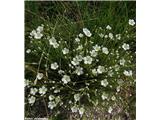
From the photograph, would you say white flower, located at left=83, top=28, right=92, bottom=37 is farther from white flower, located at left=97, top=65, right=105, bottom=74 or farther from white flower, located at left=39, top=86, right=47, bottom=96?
white flower, located at left=39, top=86, right=47, bottom=96

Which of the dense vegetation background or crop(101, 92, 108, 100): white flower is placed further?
the dense vegetation background

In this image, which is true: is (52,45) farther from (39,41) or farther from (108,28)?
(108,28)

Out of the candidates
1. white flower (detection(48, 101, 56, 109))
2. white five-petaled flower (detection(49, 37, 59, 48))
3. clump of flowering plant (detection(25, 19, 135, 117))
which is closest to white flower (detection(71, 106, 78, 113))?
clump of flowering plant (detection(25, 19, 135, 117))

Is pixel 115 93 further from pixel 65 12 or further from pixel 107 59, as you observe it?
pixel 65 12

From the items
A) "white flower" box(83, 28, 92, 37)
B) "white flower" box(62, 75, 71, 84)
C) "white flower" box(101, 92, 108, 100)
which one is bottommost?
"white flower" box(101, 92, 108, 100)

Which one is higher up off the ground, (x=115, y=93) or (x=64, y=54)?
(x=64, y=54)

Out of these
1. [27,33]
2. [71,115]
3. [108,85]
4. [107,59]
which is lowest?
[71,115]

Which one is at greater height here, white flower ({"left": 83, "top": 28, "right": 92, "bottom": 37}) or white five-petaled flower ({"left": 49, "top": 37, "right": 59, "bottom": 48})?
white flower ({"left": 83, "top": 28, "right": 92, "bottom": 37})
